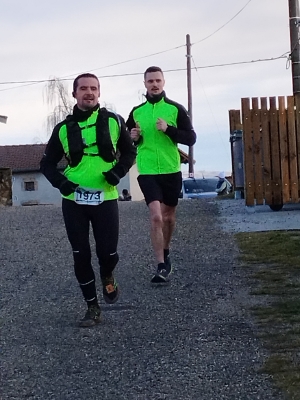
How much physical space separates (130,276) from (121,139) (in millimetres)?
2543

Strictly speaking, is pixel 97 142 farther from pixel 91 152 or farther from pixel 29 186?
pixel 29 186

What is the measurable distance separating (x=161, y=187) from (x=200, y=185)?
75.7ft

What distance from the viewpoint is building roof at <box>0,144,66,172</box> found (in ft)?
205

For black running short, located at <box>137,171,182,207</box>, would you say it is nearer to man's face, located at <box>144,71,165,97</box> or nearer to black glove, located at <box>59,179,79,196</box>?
man's face, located at <box>144,71,165,97</box>

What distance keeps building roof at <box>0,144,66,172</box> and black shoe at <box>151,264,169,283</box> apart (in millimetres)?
53253

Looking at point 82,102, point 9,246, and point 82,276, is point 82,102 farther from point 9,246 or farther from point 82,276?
point 9,246

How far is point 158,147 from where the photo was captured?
8781 mm

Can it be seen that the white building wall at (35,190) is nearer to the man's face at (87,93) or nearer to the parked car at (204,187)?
the parked car at (204,187)

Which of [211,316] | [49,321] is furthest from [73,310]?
[211,316]

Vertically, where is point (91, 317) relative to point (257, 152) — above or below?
below

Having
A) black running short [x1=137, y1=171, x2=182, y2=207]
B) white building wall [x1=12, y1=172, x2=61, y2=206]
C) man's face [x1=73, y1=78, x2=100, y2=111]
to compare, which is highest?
man's face [x1=73, y1=78, x2=100, y2=111]

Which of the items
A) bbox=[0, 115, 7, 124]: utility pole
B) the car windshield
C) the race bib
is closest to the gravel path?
the race bib

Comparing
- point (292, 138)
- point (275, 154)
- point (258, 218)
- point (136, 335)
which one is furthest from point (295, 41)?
point (136, 335)

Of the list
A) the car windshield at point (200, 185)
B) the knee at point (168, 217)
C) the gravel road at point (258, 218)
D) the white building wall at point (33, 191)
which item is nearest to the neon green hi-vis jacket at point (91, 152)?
the knee at point (168, 217)
